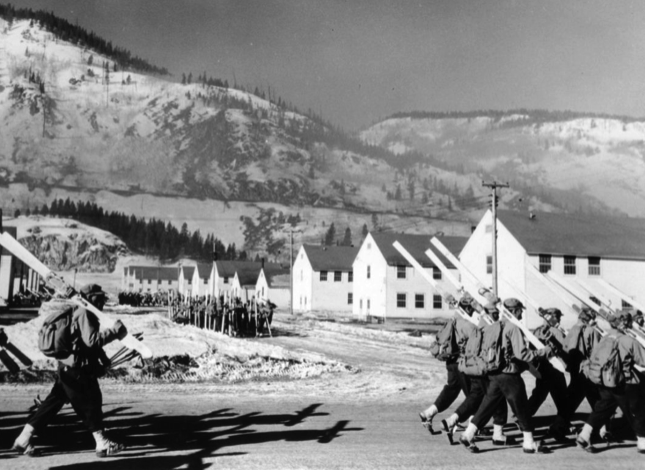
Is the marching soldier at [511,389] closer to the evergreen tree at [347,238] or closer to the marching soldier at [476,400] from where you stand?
the marching soldier at [476,400]

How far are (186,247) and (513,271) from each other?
149706 millimetres

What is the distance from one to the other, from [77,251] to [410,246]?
452 ft

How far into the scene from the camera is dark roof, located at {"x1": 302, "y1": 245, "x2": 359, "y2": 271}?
211 ft

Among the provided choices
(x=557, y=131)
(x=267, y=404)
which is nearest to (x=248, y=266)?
(x=267, y=404)

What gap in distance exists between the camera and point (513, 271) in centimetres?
3888

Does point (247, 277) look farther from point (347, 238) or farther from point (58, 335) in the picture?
point (58, 335)

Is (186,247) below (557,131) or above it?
below

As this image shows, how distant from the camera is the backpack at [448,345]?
31.0 feet

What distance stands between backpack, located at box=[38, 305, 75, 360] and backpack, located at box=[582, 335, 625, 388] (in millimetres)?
6370

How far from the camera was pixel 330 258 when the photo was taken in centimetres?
6569

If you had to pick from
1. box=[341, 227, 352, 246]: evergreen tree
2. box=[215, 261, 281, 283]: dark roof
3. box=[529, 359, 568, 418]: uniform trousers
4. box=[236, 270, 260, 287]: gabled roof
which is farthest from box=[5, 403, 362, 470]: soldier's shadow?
box=[341, 227, 352, 246]: evergreen tree

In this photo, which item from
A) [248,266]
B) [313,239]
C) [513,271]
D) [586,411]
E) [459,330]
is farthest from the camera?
[313,239]

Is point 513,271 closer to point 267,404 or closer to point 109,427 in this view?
point 267,404

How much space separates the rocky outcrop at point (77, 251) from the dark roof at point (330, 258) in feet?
379
